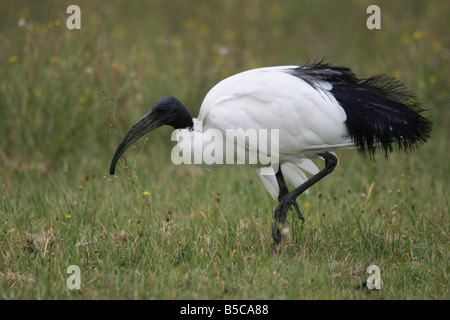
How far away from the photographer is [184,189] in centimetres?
616

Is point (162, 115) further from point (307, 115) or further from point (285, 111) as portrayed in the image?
point (307, 115)

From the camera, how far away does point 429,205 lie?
5.69 m

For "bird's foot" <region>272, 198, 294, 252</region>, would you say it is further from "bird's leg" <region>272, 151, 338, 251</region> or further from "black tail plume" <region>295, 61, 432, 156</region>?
"black tail plume" <region>295, 61, 432, 156</region>

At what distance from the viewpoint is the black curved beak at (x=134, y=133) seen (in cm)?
479

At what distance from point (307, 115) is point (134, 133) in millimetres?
1357

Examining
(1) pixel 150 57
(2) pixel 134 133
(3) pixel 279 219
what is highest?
(1) pixel 150 57

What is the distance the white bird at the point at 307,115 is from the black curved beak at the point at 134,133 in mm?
10

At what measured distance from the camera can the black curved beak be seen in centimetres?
479

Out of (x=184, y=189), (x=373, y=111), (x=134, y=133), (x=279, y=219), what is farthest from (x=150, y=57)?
(x=373, y=111)

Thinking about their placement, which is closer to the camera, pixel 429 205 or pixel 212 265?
pixel 212 265
